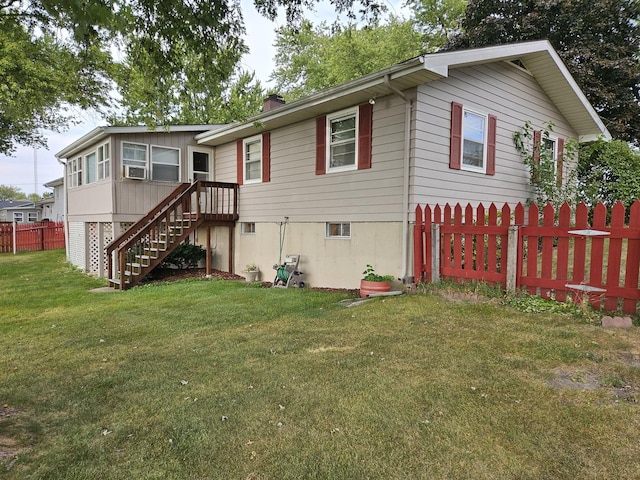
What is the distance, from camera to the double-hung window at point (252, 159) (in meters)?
10.7

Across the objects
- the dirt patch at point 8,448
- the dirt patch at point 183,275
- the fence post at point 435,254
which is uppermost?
the fence post at point 435,254

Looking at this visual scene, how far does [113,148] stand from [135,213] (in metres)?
1.91

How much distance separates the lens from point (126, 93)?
42.0 feet

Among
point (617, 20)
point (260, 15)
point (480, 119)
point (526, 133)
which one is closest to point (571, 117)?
point (526, 133)

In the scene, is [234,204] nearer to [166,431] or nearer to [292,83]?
[166,431]

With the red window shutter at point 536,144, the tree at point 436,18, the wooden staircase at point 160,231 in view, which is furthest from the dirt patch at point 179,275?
the tree at point 436,18

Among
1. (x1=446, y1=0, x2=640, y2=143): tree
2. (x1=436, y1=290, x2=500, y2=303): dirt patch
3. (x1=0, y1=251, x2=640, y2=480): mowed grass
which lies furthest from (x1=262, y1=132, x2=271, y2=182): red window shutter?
(x1=446, y1=0, x2=640, y2=143): tree

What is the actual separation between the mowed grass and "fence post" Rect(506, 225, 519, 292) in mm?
528

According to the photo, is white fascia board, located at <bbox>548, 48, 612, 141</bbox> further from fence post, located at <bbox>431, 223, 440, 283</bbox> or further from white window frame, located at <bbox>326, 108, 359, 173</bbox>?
fence post, located at <bbox>431, 223, 440, 283</bbox>

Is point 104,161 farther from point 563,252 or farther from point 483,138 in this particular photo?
point 563,252

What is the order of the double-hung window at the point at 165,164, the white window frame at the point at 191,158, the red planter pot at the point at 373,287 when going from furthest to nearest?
1. the white window frame at the point at 191,158
2. the double-hung window at the point at 165,164
3. the red planter pot at the point at 373,287

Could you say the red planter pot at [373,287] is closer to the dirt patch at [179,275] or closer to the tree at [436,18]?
the dirt patch at [179,275]

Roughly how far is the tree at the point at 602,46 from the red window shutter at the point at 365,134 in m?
10.3

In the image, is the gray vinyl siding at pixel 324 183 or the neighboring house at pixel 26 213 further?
the neighboring house at pixel 26 213
